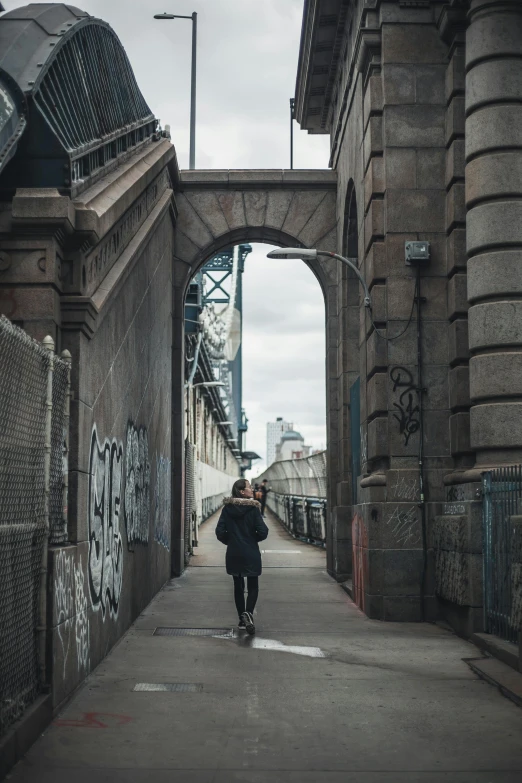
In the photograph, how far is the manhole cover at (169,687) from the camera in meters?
8.53

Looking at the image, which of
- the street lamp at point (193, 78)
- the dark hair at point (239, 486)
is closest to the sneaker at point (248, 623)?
the dark hair at point (239, 486)

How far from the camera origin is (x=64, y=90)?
35.1ft

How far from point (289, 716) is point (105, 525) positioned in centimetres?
315

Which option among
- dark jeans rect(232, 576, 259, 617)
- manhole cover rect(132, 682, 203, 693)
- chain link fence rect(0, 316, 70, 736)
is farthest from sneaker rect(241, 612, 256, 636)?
chain link fence rect(0, 316, 70, 736)

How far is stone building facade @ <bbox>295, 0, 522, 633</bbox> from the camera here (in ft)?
40.0

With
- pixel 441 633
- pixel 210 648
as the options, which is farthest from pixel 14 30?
pixel 441 633

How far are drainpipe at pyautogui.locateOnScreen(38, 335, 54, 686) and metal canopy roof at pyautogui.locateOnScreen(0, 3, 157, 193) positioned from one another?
2032 millimetres

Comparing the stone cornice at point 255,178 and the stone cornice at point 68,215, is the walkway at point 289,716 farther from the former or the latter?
the stone cornice at point 255,178

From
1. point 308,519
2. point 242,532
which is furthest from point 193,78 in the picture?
point 242,532

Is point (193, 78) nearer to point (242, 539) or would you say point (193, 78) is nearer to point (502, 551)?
point (242, 539)

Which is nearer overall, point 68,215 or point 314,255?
point 68,215

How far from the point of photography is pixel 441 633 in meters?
12.3

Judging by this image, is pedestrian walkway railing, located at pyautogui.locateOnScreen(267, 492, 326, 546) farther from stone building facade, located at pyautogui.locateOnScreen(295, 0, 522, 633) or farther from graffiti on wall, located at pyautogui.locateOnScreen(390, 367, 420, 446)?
graffiti on wall, located at pyautogui.locateOnScreen(390, 367, 420, 446)

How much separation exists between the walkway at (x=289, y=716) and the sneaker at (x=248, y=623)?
112 mm
